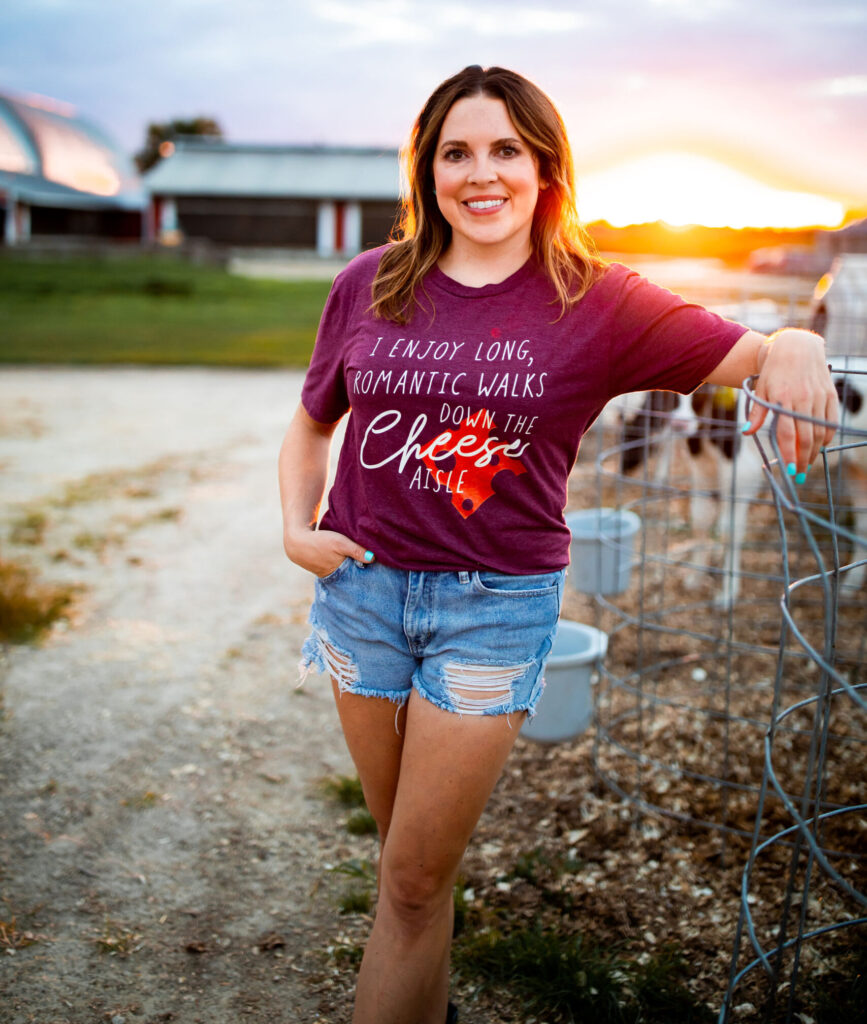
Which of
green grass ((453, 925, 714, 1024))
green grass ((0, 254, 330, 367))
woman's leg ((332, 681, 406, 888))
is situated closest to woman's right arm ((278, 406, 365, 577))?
woman's leg ((332, 681, 406, 888))

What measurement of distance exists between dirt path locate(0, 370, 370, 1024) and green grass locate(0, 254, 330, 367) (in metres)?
6.99

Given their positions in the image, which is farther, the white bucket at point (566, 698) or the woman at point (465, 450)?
the white bucket at point (566, 698)

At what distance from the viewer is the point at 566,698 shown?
Result: 3.22 metres

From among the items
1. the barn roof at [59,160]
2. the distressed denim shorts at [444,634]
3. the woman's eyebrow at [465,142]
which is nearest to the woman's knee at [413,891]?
the distressed denim shorts at [444,634]

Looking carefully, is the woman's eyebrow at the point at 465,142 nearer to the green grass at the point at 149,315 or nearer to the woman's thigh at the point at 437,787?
the woman's thigh at the point at 437,787

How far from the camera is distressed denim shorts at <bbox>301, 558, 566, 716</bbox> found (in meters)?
1.69

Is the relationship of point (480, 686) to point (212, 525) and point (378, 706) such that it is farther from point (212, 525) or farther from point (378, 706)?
point (212, 525)

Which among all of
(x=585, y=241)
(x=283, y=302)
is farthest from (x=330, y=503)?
(x=283, y=302)

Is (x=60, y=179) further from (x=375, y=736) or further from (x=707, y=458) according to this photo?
(x=375, y=736)

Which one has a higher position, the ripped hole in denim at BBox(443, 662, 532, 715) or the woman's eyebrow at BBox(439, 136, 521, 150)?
the woman's eyebrow at BBox(439, 136, 521, 150)

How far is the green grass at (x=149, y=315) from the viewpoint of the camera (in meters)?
13.1

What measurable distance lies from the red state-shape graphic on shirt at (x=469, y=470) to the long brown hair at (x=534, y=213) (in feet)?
0.84

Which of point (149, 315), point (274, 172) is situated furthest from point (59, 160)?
point (149, 315)

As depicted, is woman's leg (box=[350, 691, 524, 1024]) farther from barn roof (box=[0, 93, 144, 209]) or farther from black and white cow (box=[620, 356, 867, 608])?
barn roof (box=[0, 93, 144, 209])
